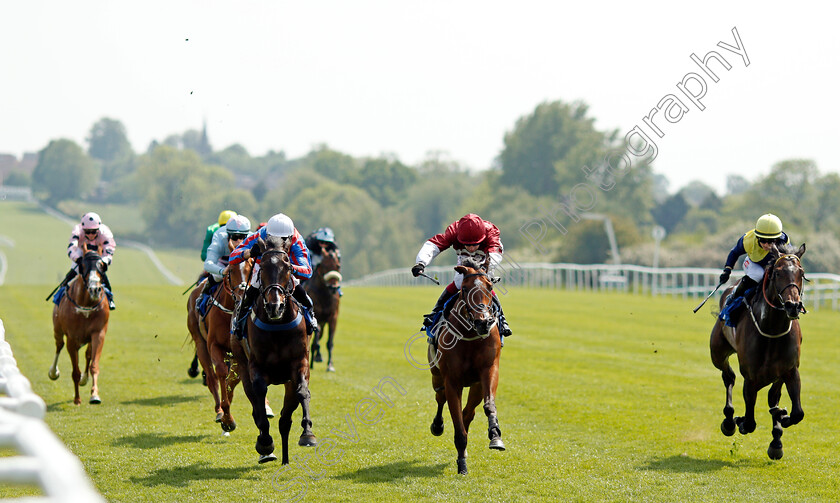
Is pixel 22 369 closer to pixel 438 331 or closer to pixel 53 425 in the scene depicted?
pixel 53 425

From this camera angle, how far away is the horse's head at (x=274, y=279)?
7301 mm

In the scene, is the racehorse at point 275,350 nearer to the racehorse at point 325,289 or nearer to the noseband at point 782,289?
the noseband at point 782,289

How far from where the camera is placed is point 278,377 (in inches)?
307

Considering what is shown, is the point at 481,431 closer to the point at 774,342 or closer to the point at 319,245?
the point at 774,342

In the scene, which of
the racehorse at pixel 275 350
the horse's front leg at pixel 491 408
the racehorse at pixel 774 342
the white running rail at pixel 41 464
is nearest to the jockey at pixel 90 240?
the racehorse at pixel 275 350

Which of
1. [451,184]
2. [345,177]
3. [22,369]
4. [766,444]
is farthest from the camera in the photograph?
[345,177]

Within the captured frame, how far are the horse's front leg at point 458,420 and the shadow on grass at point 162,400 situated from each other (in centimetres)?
518

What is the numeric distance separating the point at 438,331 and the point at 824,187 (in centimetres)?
7100

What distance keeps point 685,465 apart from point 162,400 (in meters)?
6.72

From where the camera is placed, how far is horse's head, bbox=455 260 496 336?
23.3ft

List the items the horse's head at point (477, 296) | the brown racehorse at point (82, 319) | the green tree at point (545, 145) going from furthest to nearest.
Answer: the green tree at point (545, 145) < the brown racehorse at point (82, 319) < the horse's head at point (477, 296)

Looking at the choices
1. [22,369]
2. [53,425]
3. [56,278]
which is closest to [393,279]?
[56,278]

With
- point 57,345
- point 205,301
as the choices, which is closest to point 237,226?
point 205,301

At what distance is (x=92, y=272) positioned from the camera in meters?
11.1
